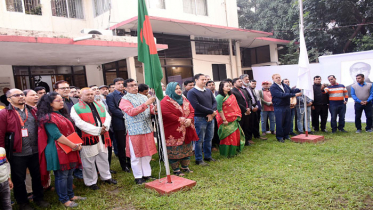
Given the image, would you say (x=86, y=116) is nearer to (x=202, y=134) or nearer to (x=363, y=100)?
(x=202, y=134)

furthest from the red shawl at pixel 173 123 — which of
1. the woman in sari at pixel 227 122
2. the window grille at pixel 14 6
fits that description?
the window grille at pixel 14 6

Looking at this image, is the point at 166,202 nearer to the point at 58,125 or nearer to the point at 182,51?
the point at 58,125

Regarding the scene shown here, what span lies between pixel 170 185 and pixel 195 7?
1107 cm

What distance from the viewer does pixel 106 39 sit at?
7.24 m

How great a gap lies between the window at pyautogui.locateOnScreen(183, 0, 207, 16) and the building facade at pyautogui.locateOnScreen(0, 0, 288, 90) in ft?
0.12

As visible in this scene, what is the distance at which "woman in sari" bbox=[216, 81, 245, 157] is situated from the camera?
5.39 meters

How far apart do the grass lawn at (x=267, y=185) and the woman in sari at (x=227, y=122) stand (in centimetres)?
24

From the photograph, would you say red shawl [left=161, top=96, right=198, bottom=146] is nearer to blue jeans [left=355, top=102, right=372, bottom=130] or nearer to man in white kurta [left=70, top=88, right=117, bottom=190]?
man in white kurta [left=70, top=88, right=117, bottom=190]

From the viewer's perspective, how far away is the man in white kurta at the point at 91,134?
3832 mm

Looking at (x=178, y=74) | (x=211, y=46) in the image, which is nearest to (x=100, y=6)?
(x=178, y=74)

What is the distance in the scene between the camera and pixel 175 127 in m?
4.30

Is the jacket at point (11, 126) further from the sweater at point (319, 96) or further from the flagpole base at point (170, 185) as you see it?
the sweater at point (319, 96)

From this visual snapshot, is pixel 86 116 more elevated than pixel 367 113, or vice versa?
pixel 86 116

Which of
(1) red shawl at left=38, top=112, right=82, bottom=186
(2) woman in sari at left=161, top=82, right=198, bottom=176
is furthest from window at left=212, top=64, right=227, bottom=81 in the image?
(1) red shawl at left=38, top=112, right=82, bottom=186
